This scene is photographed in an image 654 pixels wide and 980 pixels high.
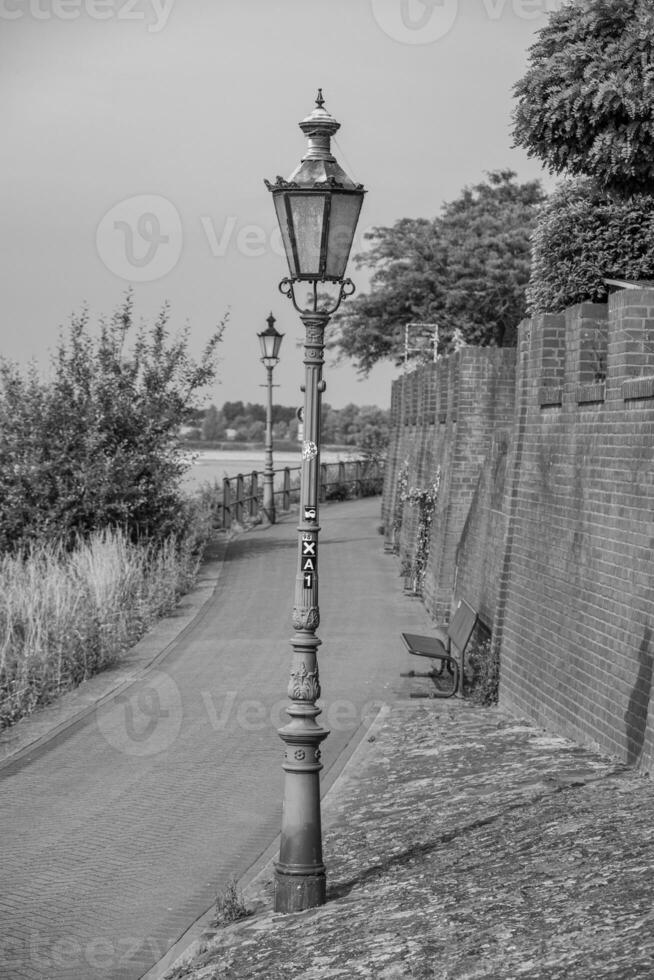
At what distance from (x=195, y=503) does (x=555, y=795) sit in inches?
894

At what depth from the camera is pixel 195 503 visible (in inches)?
1214

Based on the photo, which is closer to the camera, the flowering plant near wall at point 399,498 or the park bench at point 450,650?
the park bench at point 450,650

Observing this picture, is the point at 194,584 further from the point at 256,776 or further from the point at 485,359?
the point at 256,776

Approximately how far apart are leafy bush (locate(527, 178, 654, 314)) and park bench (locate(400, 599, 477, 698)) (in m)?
4.89

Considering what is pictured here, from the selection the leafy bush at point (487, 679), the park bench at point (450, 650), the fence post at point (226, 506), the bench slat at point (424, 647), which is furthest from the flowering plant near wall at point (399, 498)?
the leafy bush at point (487, 679)

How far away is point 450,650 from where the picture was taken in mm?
14727

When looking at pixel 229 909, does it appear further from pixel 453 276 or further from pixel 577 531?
pixel 453 276

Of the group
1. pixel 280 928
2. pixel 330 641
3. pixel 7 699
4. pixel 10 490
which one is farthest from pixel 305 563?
pixel 10 490

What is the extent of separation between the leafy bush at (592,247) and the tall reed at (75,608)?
23.8ft

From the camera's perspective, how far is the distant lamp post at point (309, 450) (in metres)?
7.49

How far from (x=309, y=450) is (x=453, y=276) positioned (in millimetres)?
40845

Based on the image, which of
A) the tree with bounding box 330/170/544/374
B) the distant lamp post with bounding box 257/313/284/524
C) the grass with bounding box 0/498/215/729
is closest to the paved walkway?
the grass with bounding box 0/498/215/729

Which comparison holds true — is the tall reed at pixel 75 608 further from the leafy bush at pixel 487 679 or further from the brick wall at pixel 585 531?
the brick wall at pixel 585 531

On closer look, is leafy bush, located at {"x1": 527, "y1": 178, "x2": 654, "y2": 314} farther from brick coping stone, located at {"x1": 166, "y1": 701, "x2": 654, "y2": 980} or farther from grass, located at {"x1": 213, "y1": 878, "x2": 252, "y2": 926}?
grass, located at {"x1": 213, "y1": 878, "x2": 252, "y2": 926}
